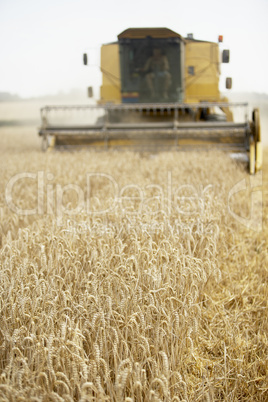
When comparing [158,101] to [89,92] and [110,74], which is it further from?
[89,92]

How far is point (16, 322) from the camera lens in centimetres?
191

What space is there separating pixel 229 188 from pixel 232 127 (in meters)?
3.31

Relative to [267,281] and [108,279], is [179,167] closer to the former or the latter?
Answer: [267,281]

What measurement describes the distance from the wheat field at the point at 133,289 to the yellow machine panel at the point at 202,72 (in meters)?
3.27

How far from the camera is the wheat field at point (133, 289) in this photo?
163cm

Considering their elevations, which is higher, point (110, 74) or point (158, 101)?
point (110, 74)

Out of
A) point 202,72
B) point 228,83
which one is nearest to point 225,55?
point 228,83

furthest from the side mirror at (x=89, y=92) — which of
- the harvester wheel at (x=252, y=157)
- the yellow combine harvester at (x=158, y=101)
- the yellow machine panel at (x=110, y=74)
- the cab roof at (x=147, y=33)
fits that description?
the harvester wheel at (x=252, y=157)

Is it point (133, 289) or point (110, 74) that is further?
point (110, 74)

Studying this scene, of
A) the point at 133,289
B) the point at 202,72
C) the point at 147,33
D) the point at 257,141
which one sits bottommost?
the point at 133,289


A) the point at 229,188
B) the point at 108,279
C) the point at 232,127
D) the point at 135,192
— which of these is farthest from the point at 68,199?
the point at 232,127

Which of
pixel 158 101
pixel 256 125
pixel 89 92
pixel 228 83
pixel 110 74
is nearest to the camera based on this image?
pixel 256 125

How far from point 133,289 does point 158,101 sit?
23.9 feet

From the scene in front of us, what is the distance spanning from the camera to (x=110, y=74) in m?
9.24
